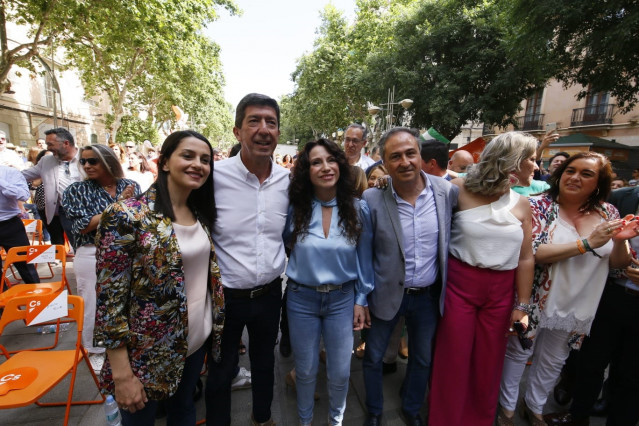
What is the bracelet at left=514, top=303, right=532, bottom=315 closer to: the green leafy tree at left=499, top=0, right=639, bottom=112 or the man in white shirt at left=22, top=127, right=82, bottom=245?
the man in white shirt at left=22, top=127, right=82, bottom=245

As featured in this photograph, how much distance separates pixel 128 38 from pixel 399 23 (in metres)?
13.0

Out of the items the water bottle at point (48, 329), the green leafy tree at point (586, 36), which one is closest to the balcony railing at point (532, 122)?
the green leafy tree at point (586, 36)

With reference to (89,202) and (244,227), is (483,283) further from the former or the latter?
(89,202)

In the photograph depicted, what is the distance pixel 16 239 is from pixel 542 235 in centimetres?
590

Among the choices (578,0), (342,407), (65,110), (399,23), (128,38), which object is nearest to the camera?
(342,407)

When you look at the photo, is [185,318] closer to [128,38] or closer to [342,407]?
[342,407]

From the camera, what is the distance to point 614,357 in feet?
7.88

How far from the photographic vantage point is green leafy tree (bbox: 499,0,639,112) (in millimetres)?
7188

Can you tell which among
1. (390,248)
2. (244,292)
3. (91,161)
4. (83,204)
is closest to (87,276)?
(83,204)

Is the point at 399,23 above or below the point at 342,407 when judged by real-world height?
above

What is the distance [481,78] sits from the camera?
49.0ft

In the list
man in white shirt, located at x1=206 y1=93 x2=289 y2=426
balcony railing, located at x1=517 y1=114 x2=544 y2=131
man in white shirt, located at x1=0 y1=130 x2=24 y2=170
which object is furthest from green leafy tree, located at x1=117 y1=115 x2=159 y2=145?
balcony railing, located at x1=517 y1=114 x2=544 y2=131

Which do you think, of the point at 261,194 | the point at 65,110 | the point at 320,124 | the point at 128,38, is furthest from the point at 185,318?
the point at 320,124

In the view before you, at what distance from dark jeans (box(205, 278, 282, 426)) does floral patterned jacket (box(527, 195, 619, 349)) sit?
194 cm
